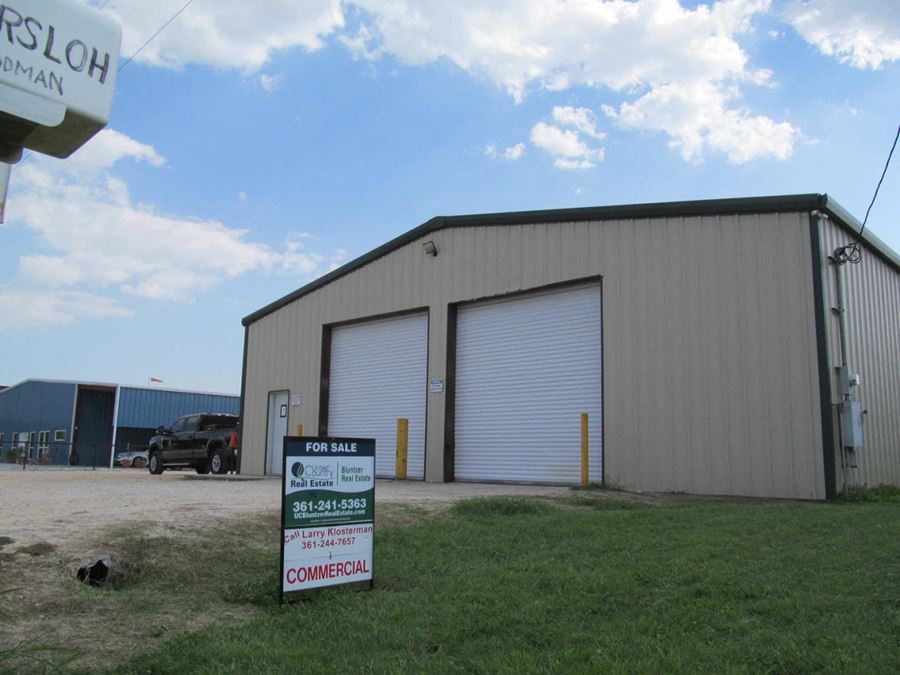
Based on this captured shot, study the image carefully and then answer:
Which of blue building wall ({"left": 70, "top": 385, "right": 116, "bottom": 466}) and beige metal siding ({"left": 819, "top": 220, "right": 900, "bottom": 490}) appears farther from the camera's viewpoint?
blue building wall ({"left": 70, "top": 385, "right": 116, "bottom": 466})

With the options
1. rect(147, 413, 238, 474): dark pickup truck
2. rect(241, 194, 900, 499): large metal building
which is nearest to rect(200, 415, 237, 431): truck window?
rect(147, 413, 238, 474): dark pickup truck

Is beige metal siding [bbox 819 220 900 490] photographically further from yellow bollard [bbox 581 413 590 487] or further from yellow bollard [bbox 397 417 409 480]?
yellow bollard [bbox 397 417 409 480]

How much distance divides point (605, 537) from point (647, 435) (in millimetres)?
7277

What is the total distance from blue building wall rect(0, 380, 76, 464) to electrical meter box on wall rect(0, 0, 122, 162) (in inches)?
1859

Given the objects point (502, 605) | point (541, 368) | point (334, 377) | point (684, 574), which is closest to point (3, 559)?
point (502, 605)

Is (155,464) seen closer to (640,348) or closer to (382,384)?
(382,384)

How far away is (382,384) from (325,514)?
49.4ft

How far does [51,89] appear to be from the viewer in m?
2.58

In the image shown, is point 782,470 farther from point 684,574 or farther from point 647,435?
point 684,574

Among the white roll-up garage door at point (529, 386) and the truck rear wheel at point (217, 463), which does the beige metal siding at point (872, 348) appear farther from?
the truck rear wheel at point (217, 463)

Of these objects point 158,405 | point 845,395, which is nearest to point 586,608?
point 845,395

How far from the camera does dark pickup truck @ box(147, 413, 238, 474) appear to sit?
24.6m

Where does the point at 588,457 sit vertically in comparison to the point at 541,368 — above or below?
below

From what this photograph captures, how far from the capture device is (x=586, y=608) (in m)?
5.07
